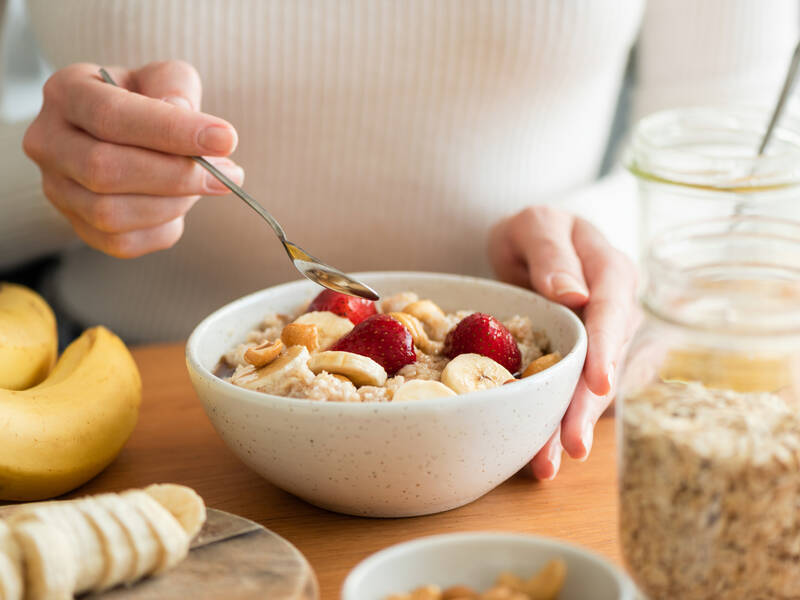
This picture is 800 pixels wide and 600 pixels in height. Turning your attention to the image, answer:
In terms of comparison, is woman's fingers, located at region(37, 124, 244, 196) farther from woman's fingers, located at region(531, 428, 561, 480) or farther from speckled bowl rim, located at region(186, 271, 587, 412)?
woman's fingers, located at region(531, 428, 561, 480)

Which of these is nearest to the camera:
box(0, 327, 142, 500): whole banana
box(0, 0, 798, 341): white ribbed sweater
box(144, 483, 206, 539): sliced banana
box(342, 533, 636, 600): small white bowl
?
box(342, 533, 636, 600): small white bowl

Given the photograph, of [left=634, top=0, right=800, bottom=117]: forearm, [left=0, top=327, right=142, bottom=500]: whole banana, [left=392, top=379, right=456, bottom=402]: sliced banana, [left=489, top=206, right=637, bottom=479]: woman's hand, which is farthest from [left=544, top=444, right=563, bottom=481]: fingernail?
[left=634, top=0, right=800, bottom=117]: forearm

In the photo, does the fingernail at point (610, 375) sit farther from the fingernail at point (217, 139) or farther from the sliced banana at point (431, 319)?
the fingernail at point (217, 139)

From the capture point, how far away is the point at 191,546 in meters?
0.50

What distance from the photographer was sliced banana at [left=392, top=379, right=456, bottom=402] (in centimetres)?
54

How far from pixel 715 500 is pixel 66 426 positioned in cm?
46

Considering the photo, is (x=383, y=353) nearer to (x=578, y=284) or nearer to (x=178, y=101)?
(x=578, y=284)

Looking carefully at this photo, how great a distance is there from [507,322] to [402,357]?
12 cm

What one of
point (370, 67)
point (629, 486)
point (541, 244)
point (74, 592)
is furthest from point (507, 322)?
point (370, 67)

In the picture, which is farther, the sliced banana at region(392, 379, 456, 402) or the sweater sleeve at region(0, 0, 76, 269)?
the sweater sleeve at region(0, 0, 76, 269)

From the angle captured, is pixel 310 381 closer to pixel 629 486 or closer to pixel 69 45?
pixel 629 486

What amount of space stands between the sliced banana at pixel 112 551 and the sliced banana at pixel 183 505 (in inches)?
1.7

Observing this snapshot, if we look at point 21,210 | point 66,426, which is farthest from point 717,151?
point 21,210

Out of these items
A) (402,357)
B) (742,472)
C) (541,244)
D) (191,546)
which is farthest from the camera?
(541,244)
